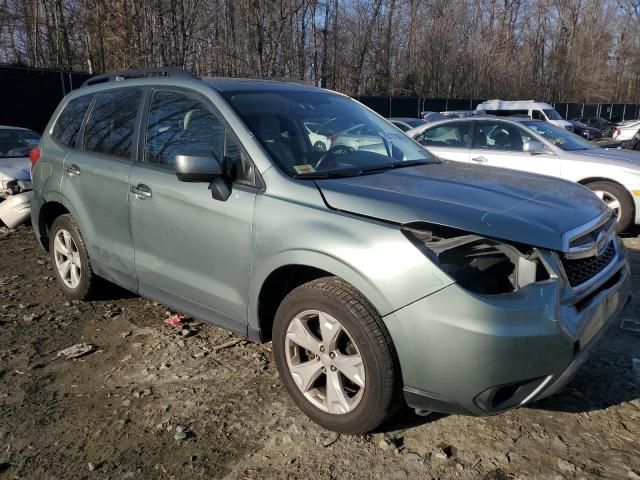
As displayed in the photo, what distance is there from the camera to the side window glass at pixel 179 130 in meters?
3.34

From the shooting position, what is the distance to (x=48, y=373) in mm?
3549

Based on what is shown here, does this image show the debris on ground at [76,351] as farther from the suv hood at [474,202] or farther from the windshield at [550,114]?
the windshield at [550,114]

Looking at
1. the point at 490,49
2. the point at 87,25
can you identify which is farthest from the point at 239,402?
the point at 490,49

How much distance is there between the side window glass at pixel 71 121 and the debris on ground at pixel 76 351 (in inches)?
65.2

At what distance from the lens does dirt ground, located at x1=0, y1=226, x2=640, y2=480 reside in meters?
2.60

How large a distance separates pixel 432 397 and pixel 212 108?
2.11m

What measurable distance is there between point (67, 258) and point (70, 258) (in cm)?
9

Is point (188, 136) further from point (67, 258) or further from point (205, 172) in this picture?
point (67, 258)

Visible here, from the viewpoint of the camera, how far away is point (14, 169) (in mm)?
7984

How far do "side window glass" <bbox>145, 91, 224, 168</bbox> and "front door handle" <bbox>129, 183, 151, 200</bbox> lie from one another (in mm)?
189

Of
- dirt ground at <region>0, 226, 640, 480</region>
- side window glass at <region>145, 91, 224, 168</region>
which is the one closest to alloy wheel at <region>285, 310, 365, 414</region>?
dirt ground at <region>0, 226, 640, 480</region>

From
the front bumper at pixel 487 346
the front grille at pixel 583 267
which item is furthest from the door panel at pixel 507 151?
the front bumper at pixel 487 346

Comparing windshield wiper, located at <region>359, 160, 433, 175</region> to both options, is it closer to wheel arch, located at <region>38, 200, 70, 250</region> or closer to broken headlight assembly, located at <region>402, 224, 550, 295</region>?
broken headlight assembly, located at <region>402, 224, 550, 295</region>

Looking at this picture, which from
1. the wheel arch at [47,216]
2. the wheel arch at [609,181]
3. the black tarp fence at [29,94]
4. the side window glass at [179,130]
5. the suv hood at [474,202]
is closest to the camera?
the suv hood at [474,202]
